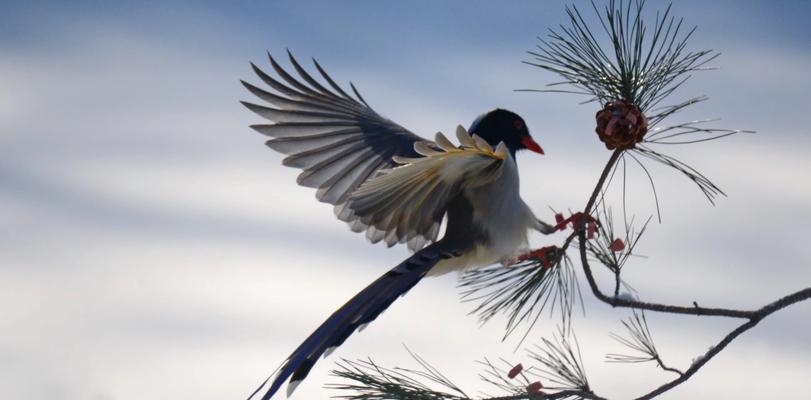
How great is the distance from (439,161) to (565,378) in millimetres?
592

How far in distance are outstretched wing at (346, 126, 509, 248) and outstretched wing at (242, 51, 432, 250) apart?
40 cm

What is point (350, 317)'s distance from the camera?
226cm

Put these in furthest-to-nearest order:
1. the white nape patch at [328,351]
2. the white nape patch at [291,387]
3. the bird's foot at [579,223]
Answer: the bird's foot at [579,223], the white nape patch at [328,351], the white nape patch at [291,387]

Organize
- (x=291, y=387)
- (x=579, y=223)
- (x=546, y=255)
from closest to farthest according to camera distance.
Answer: (x=291, y=387)
(x=579, y=223)
(x=546, y=255)

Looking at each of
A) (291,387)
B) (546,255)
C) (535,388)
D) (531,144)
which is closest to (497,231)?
(546,255)

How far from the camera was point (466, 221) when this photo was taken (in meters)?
2.78

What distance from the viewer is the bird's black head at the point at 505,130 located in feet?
10.3

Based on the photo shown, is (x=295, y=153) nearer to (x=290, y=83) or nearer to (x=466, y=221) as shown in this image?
(x=290, y=83)

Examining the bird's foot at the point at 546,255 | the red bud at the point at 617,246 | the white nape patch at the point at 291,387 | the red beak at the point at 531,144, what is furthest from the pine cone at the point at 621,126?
the red beak at the point at 531,144

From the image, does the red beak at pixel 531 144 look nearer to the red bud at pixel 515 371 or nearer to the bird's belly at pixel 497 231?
the bird's belly at pixel 497 231

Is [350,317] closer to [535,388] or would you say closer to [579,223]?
[535,388]

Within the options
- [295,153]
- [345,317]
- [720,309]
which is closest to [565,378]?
[720,309]

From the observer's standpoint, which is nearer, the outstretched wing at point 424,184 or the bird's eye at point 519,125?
the outstretched wing at point 424,184

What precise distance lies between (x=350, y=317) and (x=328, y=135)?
1.25 metres
